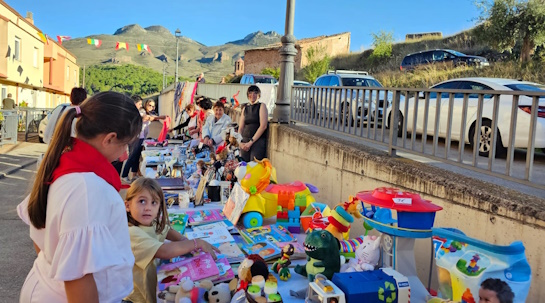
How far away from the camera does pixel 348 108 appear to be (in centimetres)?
516

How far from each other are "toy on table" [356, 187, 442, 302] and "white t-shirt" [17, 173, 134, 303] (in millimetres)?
1366

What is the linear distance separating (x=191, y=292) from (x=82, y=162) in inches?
41.8

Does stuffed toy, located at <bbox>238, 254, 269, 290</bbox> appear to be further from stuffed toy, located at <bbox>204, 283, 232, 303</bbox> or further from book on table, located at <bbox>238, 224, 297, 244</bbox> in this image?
book on table, located at <bbox>238, 224, 297, 244</bbox>

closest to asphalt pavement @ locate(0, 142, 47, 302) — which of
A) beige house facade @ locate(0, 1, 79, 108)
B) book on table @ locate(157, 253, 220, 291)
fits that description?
book on table @ locate(157, 253, 220, 291)

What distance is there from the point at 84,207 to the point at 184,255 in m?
1.45

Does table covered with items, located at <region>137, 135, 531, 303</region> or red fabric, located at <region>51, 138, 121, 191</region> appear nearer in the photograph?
red fabric, located at <region>51, 138, 121, 191</region>

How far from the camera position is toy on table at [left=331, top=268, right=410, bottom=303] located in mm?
1891

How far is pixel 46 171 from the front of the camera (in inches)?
56.3

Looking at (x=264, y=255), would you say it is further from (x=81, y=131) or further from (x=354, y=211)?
(x=81, y=131)

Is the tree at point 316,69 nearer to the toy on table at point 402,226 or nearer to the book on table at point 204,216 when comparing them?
the book on table at point 204,216

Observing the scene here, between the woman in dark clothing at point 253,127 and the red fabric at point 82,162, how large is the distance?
4941 mm

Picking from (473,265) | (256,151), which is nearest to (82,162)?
(473,265)

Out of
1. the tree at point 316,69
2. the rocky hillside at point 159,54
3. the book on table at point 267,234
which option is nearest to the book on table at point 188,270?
the book on table at point 267,234

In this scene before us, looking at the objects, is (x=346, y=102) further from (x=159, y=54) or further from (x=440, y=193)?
(x=159, y=54)
